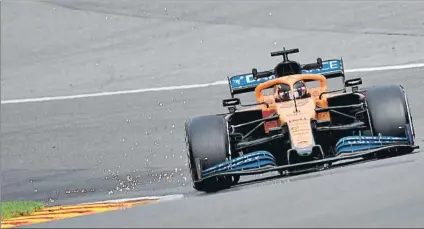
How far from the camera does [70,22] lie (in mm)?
21062

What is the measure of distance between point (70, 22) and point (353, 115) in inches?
407

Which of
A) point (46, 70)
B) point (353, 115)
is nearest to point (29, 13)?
point (46, 70)

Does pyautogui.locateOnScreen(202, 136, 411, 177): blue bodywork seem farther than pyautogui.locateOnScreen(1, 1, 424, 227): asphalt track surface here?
No

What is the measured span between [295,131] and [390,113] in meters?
0.95

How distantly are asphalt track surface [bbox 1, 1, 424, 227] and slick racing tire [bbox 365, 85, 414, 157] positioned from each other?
0.95 metres

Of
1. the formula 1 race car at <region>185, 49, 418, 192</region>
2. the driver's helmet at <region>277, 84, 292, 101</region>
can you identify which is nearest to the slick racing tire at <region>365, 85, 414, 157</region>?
the formula 1 race car at <region>185, 49, 418, 192</region>

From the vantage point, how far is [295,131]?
1096 cm

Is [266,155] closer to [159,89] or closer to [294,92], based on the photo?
[294,92]

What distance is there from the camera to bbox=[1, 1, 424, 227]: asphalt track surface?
13.7 meters

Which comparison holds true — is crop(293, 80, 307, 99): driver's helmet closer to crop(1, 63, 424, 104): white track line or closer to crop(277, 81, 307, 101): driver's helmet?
crop(277, 81, 307, 101): driver's helmet

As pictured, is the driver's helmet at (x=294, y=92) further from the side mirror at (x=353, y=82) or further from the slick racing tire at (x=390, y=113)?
the slick racing tire at (x=390, y=113)

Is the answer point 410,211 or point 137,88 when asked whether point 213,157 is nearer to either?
point 410,211

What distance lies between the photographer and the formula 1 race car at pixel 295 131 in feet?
35.3

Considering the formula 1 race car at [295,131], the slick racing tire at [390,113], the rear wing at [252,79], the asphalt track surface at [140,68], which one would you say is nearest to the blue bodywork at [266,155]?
the formula 1 race car at [295,131]
